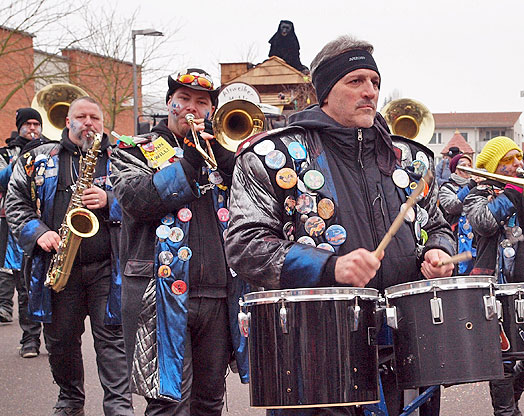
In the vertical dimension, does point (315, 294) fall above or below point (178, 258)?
below

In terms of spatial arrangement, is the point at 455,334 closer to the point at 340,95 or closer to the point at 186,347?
the point at 340,95

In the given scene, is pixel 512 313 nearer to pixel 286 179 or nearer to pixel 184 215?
pixel 286 179

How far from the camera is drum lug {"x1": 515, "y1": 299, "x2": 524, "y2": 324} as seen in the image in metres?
3.37

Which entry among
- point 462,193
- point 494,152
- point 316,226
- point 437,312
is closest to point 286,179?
point 316,226

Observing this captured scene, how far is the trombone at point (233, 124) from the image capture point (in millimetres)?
4086

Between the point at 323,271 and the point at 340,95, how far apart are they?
79 cm

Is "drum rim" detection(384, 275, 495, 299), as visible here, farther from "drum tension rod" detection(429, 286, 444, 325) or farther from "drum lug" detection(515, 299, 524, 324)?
"drum lug" detection(515, 299, 524, 324)

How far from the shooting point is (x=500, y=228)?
5.77 metres

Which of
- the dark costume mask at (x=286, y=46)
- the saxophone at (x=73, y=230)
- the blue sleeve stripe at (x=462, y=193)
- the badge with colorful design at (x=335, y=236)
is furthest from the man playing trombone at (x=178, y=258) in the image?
the dark costume mask at (x=286, y=46)

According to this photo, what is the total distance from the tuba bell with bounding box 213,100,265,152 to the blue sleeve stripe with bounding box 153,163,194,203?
369 mm

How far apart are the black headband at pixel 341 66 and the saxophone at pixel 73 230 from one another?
2.42 meters

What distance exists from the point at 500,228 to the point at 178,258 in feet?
9.09

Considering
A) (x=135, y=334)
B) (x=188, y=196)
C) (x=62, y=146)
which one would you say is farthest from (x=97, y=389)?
(x=188, y=196)

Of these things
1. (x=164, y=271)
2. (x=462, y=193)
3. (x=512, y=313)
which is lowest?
(x=512, y=313)
